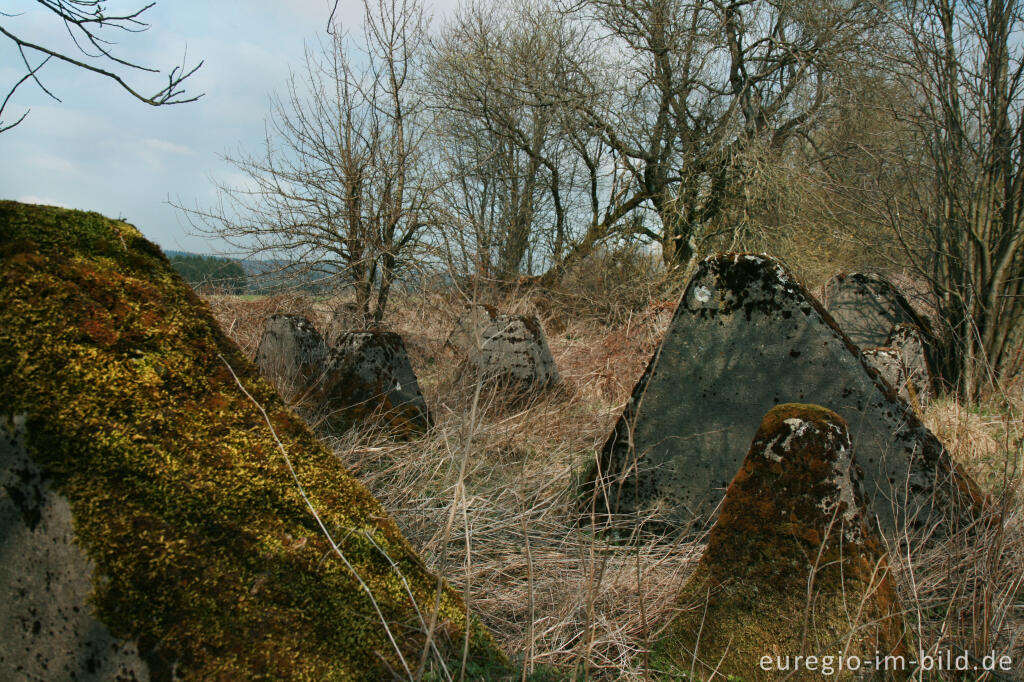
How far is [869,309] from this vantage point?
7.09m

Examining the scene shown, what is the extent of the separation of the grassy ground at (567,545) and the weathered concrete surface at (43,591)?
2.25 ft

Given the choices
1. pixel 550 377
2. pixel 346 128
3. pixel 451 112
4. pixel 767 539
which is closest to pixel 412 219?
pixel 346 128

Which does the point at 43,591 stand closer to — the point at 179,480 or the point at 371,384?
the point at 179,480

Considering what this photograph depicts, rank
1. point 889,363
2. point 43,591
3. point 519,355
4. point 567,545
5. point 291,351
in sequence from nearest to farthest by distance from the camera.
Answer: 1. point 43,591
2. point 567,545
3. point 889,363
4. point 291,351
5. point 519,355

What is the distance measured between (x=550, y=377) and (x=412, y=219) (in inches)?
144

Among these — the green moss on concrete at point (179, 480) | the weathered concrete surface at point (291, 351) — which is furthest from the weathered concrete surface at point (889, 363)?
the green moss on concrete at point (179, 480)

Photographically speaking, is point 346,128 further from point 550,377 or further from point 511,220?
point 511,220

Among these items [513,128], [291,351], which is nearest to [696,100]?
[513,128]

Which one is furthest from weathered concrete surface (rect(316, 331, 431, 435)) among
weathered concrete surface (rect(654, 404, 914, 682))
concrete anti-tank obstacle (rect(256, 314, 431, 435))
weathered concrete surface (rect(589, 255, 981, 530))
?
weathered concrete surface (rect(654, 404, 914, 682))

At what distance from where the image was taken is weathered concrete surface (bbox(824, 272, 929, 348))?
6.99m

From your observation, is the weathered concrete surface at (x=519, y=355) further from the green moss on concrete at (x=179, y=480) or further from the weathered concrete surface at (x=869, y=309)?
the green moss on concrete at (x=179, y=480)

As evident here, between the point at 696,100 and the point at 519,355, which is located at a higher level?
the point at 696,100

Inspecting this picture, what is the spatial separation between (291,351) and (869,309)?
605cm

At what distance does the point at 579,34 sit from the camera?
15203 mm
